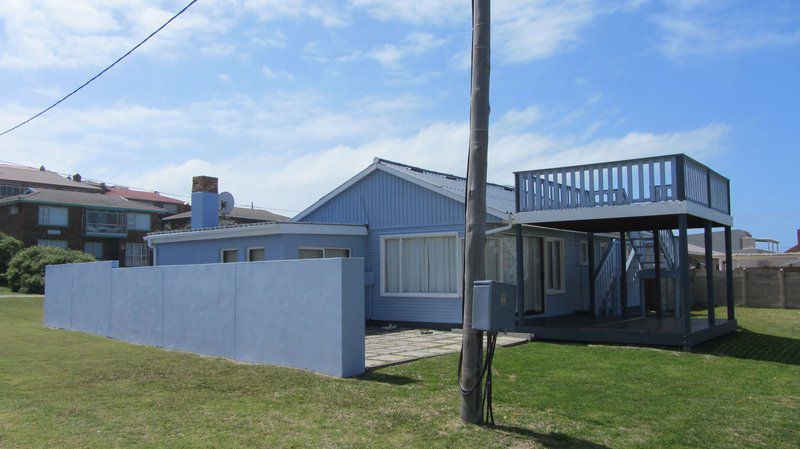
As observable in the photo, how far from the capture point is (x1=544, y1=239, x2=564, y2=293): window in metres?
16.8

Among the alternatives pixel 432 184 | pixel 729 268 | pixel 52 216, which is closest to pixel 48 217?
pixel 52 216

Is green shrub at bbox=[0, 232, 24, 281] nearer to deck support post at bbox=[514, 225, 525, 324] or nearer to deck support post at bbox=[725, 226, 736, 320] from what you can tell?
deck support post at bbox=[514, 225, 525, 324]

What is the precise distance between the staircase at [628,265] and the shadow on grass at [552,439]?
35.4 feet

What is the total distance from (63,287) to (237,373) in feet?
34.1

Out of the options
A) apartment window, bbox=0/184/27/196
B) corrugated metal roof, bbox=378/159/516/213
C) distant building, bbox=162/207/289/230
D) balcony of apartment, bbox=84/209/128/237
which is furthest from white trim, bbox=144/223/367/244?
apartment window, bbox=0/184/27/196

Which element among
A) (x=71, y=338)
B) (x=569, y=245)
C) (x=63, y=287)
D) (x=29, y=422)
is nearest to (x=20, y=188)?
(x=63, y=287)

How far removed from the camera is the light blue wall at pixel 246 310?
8.91 metres

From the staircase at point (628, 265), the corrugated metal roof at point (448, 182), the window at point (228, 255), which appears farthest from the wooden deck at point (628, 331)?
the window at point (228, 255)

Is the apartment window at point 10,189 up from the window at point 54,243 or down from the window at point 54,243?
up

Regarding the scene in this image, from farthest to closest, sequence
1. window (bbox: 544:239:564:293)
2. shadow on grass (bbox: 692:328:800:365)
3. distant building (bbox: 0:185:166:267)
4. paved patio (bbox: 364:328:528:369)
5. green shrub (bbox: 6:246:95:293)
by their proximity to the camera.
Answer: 1. distant building (bbox: 0:185:166:267)
2. green shrub (bbox: 6:246:95:293)
3. window (bbox: 544:239:564:293)
4. shadow on grass (bbox: 692:328:800:365)
5. paved patio (bbox: 364:328:528:369)

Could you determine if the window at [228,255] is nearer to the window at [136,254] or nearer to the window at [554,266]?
the window at [554,266]

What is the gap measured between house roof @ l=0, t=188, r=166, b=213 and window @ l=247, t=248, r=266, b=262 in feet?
111

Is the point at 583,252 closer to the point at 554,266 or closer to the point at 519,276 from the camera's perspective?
the point at 554,266

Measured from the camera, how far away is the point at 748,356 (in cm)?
1059
